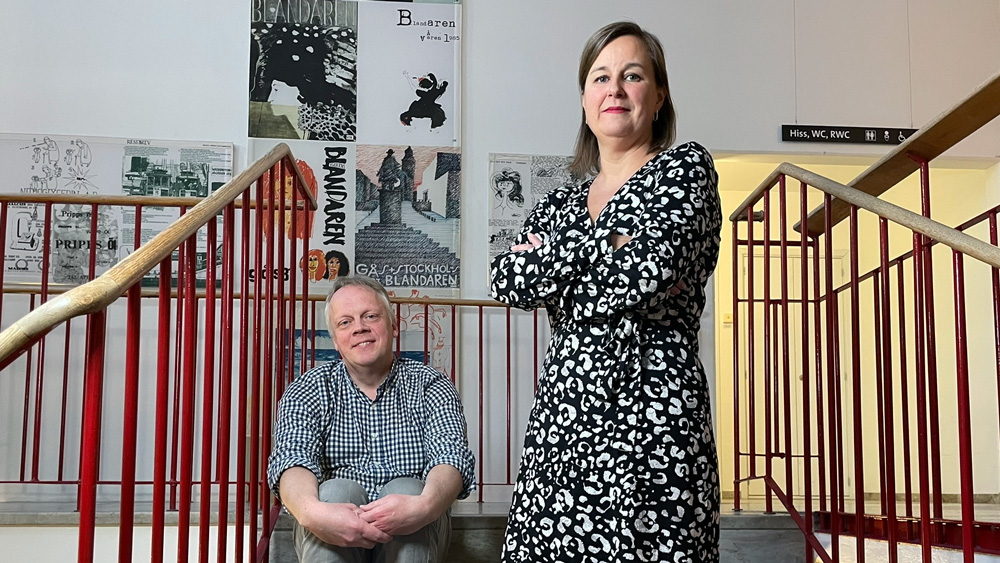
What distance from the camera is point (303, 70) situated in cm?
477

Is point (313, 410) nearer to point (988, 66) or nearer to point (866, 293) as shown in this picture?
point (988, 66)

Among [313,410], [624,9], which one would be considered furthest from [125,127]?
[313,410]

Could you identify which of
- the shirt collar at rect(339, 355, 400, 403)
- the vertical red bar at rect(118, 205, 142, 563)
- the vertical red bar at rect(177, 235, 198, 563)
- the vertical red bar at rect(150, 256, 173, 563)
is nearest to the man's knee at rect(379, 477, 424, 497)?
the shirt collar at rect(339, 355, 400, 403)

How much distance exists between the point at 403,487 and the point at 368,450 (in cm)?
19

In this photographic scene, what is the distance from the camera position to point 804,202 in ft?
8.30

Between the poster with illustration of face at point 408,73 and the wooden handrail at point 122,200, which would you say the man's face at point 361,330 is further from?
the poster with illustration of face at point 408,73

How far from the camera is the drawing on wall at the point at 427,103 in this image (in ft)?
15.8

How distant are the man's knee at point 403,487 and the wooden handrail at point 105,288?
769 millimetres

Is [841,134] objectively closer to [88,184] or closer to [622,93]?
[622,93]

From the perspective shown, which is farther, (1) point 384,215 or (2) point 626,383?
(1) point 384,215

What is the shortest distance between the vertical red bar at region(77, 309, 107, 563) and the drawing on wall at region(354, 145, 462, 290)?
3.51 meters

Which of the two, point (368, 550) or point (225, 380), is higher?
point (225, 380)

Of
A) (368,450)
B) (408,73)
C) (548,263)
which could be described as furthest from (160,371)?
(408,73)

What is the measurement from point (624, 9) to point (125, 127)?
8.37 ft
